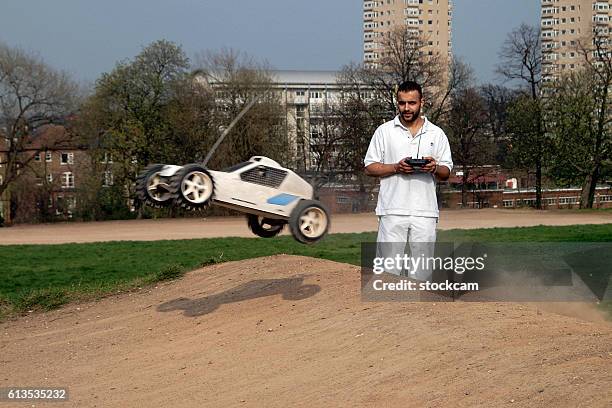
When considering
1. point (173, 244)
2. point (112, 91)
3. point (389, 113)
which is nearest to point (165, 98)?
point (112, 91)

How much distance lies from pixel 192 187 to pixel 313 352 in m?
2.01

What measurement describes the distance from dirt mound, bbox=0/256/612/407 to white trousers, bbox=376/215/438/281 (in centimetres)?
64

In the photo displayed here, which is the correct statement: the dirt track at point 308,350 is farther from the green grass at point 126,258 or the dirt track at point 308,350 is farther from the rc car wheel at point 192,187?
the green grass at point 126,258

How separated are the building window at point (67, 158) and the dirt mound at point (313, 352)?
56422 mm

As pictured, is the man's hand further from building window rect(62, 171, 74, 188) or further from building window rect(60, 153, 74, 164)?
building window rect(60, 153, 74, 164)

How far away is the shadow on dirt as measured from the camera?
11.0m

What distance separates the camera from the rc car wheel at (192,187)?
27.3ft

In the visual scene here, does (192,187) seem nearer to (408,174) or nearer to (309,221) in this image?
(309,221)

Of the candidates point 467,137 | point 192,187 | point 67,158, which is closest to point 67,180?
point 67,158

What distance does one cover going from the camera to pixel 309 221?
28.7ft

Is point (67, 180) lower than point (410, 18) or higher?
lower

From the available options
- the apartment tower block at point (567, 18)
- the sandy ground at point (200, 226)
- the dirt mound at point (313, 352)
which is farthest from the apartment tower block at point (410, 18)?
the dirt mound at point (313, 352)

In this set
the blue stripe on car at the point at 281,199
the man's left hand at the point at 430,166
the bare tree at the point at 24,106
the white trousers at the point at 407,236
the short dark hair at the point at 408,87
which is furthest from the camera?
the bare tree at the point at 24,106
